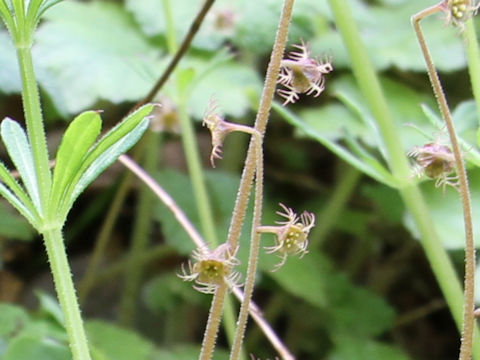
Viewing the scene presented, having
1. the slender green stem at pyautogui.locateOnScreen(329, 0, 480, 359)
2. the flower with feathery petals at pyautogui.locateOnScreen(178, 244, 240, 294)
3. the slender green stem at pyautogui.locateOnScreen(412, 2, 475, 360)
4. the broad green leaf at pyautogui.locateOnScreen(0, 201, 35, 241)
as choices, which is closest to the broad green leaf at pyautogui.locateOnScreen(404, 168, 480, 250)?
the slender green stem at pyautogui.locateOnScreen(329, 0, 480, 359)

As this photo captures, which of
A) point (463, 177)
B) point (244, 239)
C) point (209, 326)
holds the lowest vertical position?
point (209, 326)

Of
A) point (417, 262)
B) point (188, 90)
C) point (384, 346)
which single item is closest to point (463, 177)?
point (188, 90)

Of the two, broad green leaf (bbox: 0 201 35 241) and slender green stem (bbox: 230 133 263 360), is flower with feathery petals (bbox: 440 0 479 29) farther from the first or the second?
broad green leaf (bbox: 0 201 35 241)

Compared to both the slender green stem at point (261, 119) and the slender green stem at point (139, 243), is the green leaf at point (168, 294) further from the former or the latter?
the slender green stem at point (261, 119)

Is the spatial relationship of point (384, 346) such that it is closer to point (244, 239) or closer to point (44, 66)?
point (244, 239)

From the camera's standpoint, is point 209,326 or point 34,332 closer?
point 209,326

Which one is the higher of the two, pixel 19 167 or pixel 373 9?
pixel 373 9
